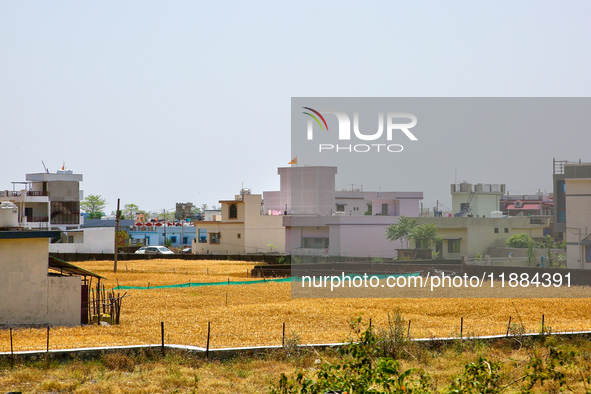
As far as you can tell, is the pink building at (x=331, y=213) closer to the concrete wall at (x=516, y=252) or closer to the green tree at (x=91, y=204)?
the concrete wall at (x=516, y=252)

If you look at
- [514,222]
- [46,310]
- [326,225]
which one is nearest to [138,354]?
[46,310]

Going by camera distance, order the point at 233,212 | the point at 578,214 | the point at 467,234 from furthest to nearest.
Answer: the point at 233,212
the point at 467,234
the point at 578,214

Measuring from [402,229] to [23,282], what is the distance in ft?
120

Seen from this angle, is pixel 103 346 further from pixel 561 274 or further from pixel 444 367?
pixel 561 274

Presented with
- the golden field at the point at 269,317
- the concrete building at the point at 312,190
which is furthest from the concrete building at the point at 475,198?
the golden field at the point at 269,317

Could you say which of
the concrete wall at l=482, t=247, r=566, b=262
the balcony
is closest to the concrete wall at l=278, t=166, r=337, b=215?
the concrete wall at l=482, t=247, r=566, b=262

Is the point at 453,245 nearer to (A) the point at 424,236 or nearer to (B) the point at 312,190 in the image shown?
(A) the point at 424,236

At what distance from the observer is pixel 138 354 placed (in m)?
14.7

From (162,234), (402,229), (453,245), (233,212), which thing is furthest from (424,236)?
(162,234)

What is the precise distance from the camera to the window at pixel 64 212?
2532 inches

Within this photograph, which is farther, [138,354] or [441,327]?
[441,327]

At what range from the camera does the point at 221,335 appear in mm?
17266

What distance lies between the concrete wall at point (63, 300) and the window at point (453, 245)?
38499 millimetres

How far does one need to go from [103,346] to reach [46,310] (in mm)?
4979
